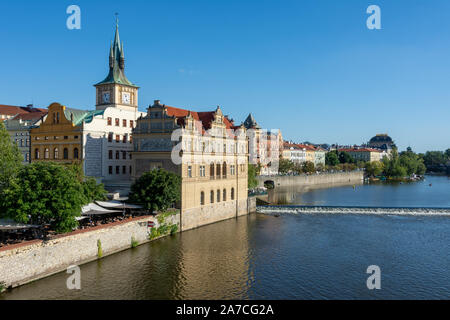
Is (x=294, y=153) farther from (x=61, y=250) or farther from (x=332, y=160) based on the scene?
(x=61, y=250)

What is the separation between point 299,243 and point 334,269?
363 inches

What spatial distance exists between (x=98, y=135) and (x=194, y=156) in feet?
62.9

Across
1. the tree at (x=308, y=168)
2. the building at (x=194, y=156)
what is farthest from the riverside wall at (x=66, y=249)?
the tree at (x=308, y=168)

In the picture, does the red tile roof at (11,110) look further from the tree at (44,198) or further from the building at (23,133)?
the tree at (44,198)

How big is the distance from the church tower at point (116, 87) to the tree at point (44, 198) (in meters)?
36.7

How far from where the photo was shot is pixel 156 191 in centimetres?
4328

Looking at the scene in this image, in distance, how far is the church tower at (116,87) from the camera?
220ft

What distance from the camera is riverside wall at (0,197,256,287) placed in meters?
27.1

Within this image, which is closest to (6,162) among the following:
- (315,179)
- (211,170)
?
(211,170)

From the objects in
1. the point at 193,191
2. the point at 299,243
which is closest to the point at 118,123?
the point at 193,191

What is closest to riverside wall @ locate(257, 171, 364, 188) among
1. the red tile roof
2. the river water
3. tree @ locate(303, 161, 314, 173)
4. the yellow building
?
tree @ locate(303, 161, 314, 173)

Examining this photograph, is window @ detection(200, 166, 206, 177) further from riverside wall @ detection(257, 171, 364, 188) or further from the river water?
riverside wall @ detection(257, 171, 364, 188)

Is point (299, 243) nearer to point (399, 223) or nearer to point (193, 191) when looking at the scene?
point (193, 191)

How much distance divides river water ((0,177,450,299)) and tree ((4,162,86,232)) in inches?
186
